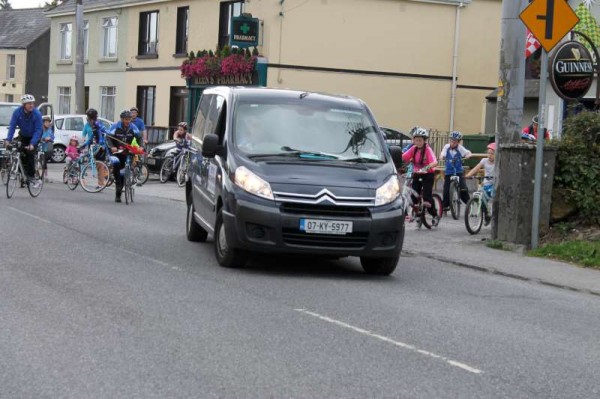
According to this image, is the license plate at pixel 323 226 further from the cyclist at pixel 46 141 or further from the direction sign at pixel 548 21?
the cyclist at pixel 46 141

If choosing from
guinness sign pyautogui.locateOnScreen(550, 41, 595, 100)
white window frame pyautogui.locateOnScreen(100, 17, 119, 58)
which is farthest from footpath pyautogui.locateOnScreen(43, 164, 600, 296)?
white window frame pyautogui.locateOnScreen(100, 17, 119, 58)

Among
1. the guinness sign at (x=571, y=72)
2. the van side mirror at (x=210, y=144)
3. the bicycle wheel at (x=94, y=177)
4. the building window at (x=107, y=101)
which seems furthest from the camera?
the building window at (x=107, y=101)

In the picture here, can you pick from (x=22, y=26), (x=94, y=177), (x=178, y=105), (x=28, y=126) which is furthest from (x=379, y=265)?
(x=22, y=26)

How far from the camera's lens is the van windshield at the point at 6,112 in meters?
33.3

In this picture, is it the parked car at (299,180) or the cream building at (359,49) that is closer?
the parked car at (299,180)

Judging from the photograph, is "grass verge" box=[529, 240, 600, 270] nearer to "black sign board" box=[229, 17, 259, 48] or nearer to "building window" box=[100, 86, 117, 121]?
"black sign board" box=[229, 17, 259, 48]

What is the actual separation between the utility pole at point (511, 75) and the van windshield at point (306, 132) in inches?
169

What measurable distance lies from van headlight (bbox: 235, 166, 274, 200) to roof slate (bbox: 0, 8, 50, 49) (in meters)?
56.0

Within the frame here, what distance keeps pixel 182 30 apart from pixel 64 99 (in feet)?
42.3

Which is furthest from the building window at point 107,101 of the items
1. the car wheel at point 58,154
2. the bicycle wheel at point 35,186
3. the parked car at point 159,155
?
the bicycle wheel at point 35,186

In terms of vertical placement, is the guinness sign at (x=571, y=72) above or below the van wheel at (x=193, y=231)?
above

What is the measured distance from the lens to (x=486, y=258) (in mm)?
13953

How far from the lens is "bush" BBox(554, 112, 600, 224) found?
1495 cm

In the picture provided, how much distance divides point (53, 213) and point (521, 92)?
781cm
